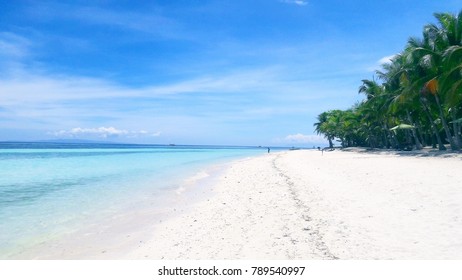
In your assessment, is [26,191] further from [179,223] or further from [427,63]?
[427,63]

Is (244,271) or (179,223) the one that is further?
(179,223)

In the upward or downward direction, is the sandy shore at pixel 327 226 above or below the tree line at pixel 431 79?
below

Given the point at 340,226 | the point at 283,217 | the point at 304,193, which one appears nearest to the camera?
the point at 340,226

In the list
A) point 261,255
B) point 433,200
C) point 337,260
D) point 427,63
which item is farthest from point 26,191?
point 427,63

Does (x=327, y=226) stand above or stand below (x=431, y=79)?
below

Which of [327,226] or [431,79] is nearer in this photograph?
[327,226]

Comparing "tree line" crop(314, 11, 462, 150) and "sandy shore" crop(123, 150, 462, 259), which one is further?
"tree line" crop(314, 11, 462, 150)

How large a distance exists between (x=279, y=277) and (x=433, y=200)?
213 inches

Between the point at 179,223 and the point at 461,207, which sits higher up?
the point at 461,207

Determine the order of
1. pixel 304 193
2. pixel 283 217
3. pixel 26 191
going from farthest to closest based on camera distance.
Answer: pixel 26 191
pixel 304 193
pixel 283 217

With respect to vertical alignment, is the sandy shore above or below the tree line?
below

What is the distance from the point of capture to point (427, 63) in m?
22.3

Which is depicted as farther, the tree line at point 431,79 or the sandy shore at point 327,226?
the tree line at point 431,79

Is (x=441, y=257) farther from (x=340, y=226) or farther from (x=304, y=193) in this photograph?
(x=304, y=193)
